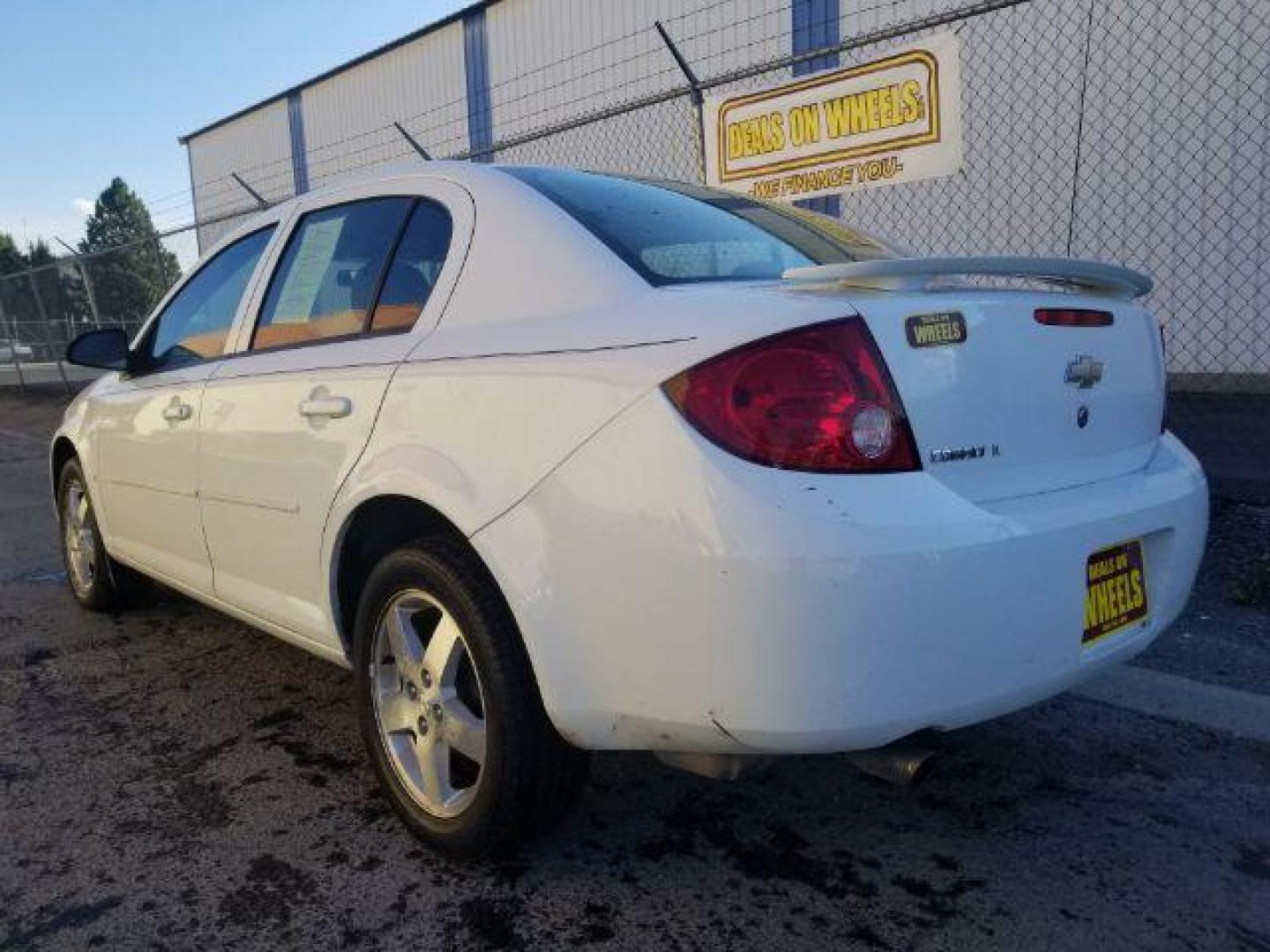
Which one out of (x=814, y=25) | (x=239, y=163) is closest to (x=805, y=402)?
(x=814, y=25)

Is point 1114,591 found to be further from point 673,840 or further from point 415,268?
point 415,268

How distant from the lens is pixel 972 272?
2125 millimetres

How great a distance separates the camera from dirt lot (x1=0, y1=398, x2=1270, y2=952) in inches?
82.7

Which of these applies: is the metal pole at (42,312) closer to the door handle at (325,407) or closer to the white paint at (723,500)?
the door handle at (325,407)

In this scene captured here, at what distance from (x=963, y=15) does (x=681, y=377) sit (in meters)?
3.99

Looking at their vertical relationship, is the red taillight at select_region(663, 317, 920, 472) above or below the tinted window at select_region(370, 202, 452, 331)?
below

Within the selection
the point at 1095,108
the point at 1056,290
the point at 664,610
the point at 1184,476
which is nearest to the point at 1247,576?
the point at 1184,476

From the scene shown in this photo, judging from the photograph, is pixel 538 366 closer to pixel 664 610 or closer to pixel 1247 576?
pixel 664 610

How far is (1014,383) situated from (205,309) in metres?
2.77

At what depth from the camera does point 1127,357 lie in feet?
7.88

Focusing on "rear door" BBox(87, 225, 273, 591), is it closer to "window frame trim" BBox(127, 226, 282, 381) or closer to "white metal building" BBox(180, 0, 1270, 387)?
"window frame trim" BBox(127, 226, 282, 381)

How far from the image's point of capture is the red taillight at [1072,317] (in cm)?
216

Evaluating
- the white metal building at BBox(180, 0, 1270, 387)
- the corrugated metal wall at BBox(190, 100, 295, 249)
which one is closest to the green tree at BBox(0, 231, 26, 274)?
the corrugated metal wall at BBox(190, 100, 295, 249)

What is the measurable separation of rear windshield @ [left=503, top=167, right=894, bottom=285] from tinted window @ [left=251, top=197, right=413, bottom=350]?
0.43 meters
